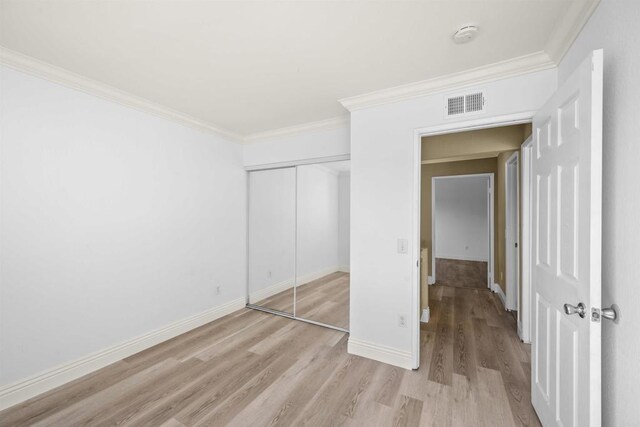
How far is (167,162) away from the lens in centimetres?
301

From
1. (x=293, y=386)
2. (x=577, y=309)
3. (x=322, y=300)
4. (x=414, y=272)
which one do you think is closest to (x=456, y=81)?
(x=414, y=272)

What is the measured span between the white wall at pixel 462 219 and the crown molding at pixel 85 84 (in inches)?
265

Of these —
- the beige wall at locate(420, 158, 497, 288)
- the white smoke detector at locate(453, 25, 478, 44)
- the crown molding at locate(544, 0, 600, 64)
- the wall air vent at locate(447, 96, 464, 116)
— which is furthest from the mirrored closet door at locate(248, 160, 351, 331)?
the beige wall at locate(420, 158, 497, 288)

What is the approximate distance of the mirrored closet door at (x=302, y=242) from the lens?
3.31 metres

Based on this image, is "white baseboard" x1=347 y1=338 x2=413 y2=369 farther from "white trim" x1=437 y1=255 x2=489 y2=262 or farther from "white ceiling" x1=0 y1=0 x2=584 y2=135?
"white trim" x1=437 y1=255 x2=489 y2=262

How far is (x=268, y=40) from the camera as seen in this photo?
1787mm

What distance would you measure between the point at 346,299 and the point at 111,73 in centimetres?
315

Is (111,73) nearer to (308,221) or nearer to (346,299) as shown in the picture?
(308,221)

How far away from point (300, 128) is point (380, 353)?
8.84 feet

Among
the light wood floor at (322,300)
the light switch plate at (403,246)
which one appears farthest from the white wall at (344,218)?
the light switch plate at (403,246)

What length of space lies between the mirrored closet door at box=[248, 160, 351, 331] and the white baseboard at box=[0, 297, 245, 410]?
0.92 meters

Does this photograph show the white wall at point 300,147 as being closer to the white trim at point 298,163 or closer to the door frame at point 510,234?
the white trim at point 298,163


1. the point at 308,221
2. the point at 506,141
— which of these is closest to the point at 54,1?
the point at 308,221

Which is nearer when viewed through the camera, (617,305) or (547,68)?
(617,305)
